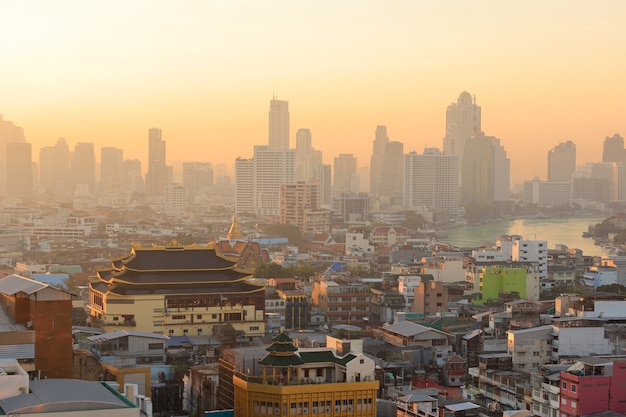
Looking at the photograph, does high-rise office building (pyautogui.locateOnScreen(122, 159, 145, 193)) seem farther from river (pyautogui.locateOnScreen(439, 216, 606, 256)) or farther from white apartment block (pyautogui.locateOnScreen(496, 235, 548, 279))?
white apartment block (pyautogui.locateOnScreen(496, 235, 548, 279))

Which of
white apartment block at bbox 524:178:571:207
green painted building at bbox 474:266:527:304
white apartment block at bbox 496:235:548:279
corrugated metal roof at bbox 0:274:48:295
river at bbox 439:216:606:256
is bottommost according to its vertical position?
river at bbox 439:216:606:256

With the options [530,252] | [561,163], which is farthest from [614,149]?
[530,252]

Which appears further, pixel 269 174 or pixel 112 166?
pixel 112 166

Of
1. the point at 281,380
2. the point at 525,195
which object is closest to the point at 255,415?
the point at 281,380

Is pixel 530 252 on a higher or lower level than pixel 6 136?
lower

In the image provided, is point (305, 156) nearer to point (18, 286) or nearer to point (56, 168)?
point (56, 168)

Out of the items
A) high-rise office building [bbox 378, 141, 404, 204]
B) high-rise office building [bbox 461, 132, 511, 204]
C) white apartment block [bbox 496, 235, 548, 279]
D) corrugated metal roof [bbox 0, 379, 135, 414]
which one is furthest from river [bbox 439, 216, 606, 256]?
corrugated metal roof [bbox 0, 379, 135, 414]

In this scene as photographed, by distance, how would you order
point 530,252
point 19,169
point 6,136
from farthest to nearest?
point 6,136
point 19,169
point 530,252
